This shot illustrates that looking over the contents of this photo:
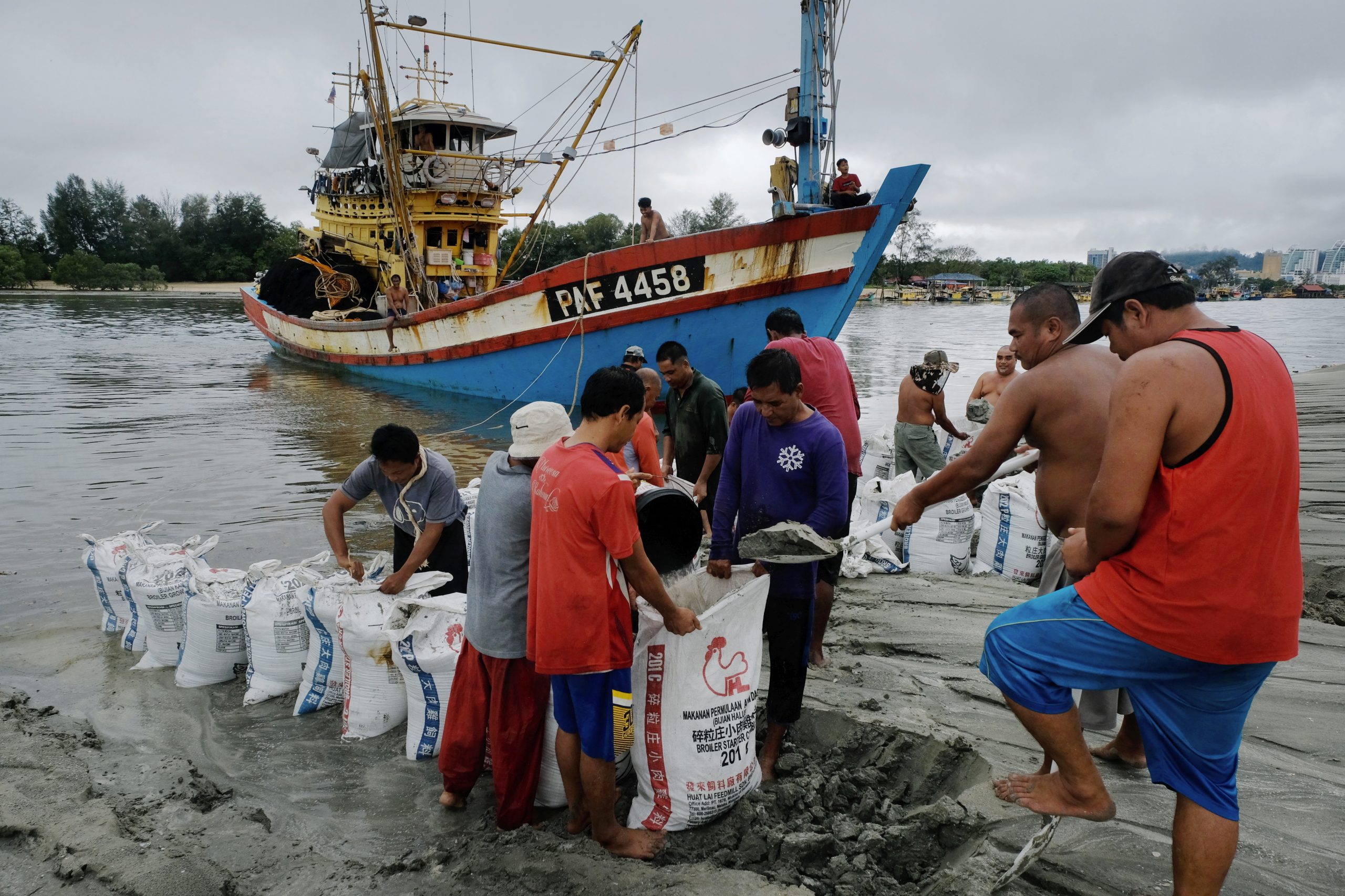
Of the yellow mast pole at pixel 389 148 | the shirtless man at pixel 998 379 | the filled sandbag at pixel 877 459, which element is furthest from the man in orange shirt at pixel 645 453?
the yellow mast pole at pixel 389 148

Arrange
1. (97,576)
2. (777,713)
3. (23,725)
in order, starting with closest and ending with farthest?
(777,713) < (23,725) < (97,576)

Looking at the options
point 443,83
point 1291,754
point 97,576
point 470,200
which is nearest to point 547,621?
point 1291,754

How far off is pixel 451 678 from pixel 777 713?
1208mm

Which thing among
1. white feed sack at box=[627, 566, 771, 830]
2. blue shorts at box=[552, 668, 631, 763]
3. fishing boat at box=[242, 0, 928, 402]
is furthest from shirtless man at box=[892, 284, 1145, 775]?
fishing boat at box=[242, 0, 928, 402]

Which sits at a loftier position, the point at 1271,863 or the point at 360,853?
the point at 1271,863

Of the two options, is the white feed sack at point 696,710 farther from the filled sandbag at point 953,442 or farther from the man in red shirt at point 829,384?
the filled sandbag at point 953,442

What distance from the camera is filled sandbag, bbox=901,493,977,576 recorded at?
4676 mm

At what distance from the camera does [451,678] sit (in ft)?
9.55

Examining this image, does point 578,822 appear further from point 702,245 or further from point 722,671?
point 702,245

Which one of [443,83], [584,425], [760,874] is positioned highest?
[443,83]

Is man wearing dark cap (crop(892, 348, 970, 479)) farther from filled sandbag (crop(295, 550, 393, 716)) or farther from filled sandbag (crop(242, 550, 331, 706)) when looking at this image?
filled sandbag (crop(242, 550, 331, 706))

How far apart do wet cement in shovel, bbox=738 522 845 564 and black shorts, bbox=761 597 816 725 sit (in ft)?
0.86

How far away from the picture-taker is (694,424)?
4926 mm

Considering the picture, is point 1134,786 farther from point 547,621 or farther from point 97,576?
point 97,576
